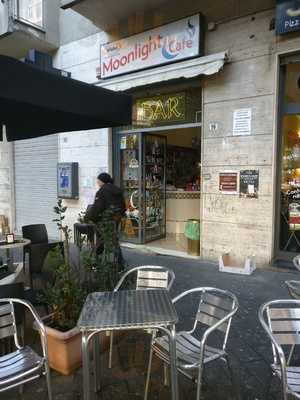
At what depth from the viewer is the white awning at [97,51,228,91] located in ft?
16.8

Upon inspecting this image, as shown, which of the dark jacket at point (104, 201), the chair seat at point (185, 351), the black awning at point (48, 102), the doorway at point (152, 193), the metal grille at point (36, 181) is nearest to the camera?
the chair seat at point (185, 351)

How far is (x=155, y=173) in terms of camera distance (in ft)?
23.6

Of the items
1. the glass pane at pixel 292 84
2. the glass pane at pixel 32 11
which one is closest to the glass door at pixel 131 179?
the glass pane at pixel 292 84

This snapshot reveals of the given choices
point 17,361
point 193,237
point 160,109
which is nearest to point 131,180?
point 160,109

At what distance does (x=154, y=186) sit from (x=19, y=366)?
5445 millimetres

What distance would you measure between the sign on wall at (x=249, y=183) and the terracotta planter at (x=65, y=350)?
11.8 ft

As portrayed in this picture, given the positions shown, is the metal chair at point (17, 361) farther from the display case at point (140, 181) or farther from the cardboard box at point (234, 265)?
the display case at point (140, 181)

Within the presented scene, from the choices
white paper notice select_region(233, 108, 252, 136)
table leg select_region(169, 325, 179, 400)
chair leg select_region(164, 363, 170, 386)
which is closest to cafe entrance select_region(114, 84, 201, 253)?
white paper notice select_region(233, 108, 252, 136)

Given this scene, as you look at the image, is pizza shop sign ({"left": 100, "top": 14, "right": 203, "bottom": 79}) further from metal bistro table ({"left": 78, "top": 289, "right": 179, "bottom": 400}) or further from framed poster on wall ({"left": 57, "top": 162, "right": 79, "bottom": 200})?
metal bistro table ({"left": 78, "top": 289, "right": 179, "bottom": 400})

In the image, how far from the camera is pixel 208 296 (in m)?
2.23

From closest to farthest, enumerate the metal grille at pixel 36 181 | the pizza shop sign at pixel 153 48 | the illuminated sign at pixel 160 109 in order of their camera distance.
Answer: the pizza shop sign at pixel 153 48 < the illuminated sign at pixel 160 109 < the metal grille at pixel 36 181

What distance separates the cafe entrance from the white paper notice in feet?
2.60

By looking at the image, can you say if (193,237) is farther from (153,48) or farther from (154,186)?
(153,48)

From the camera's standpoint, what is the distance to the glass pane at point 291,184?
16.6 feet
